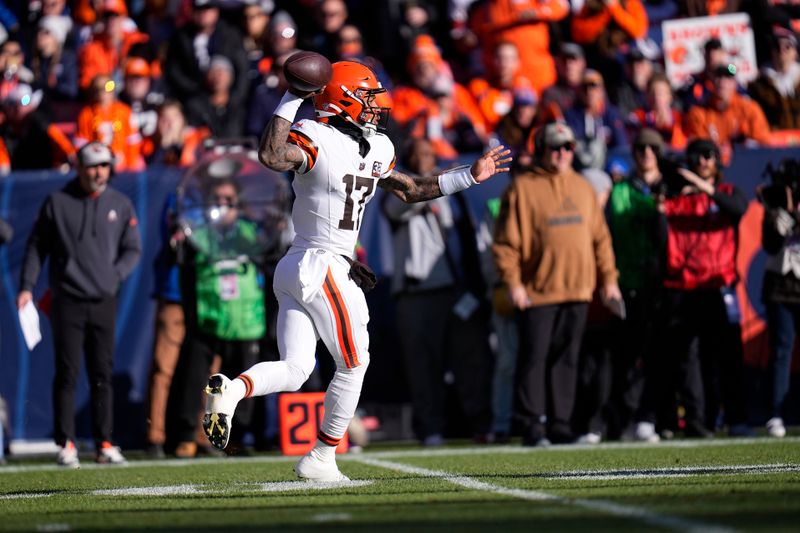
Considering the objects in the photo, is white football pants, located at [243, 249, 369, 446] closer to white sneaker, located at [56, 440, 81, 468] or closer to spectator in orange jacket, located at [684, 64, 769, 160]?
white sneaker, located at [56, 440, 81, 468]

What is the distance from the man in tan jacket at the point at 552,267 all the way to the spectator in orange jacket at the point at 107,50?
5704 mm

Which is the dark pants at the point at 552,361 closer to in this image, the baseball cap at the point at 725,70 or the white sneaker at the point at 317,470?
the white sneaker at the point at 317,470

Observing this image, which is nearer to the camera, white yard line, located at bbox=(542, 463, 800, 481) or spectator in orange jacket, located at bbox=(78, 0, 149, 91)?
white yard line, located at bbox=(542, 463, 800, 481)

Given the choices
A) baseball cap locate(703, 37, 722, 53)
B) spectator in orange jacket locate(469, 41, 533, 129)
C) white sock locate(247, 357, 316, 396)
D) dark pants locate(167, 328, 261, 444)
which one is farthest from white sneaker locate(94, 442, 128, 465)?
baseball cap locate(703, 37, 722, 53)

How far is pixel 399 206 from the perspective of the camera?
10.2 m

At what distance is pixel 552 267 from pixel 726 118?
11.4ft

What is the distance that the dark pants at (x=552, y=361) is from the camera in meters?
9.52

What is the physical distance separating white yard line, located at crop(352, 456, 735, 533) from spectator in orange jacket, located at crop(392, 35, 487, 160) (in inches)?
187

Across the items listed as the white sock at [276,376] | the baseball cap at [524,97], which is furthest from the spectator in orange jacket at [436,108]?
the white sock at [276,376]

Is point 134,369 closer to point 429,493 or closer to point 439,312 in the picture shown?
point 439,312

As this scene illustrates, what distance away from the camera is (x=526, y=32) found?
13.9 m

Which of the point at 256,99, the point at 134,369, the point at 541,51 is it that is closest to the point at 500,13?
the point at 541,51

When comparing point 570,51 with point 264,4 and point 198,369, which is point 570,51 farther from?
point 198,369

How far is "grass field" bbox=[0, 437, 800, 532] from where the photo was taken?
4.62m
